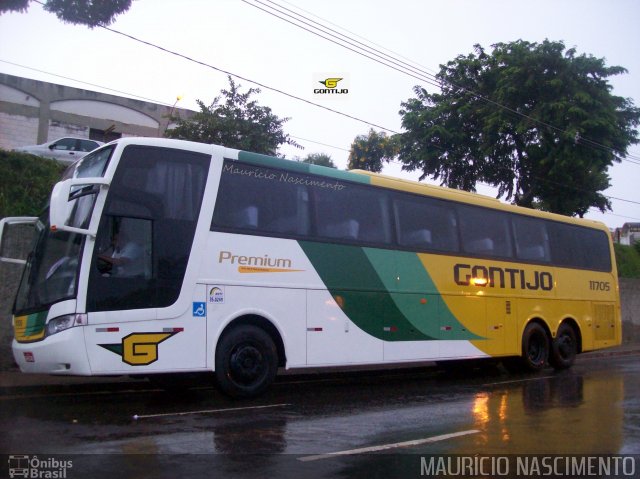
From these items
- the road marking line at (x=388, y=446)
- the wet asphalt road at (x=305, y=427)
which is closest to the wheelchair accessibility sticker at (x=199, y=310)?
the wet asphalt road at (x=305, y=427)

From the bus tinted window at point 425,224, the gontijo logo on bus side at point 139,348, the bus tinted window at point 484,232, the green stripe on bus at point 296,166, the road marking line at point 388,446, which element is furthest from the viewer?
the bus tinted window at point 484,232

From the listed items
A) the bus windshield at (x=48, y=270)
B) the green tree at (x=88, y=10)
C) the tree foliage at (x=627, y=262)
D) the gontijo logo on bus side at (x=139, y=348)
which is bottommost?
the gontijo logo on bus side at (x=139, y=348)

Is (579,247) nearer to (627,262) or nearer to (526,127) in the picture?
(526,127)

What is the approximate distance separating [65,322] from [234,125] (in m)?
12.5

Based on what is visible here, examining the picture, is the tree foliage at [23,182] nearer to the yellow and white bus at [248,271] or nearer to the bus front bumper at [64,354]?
the yellow and white bus at [248,271]

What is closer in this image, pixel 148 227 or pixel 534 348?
pixel 148 227

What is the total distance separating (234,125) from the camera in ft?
64.4

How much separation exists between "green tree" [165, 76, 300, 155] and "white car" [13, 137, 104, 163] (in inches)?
160

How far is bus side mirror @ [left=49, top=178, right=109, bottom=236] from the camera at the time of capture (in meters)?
7.88

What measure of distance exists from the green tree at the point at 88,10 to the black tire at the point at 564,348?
40.5 feet

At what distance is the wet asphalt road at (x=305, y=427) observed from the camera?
19.4 ft

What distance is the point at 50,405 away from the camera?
881 cm

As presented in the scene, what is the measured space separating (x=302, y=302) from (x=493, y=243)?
5.56 metres

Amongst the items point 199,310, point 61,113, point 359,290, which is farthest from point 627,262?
point 61,113
